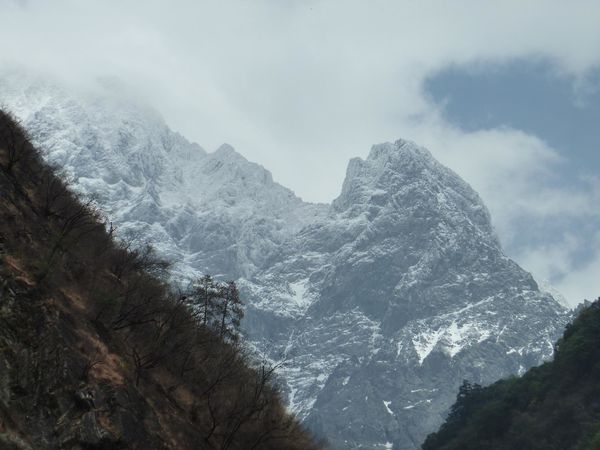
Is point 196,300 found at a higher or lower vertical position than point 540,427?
lower

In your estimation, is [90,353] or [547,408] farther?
[547,408]

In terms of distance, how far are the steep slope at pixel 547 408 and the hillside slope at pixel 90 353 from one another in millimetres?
56425

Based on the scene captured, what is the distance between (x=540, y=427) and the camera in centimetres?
8650

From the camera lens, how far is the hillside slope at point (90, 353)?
21.2 m

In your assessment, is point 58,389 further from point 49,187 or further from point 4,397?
point 49,187

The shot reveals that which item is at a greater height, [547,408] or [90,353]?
[547,408]

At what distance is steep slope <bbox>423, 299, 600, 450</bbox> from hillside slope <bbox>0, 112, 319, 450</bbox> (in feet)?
185

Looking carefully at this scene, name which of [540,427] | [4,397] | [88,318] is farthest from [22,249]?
[540,427]

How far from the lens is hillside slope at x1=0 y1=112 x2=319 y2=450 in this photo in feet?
69.6

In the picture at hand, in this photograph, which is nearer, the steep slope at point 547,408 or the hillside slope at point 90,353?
the hillside slope at point 90,353

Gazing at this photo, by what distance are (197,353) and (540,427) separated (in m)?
61.9

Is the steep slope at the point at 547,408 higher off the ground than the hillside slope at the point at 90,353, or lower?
higher

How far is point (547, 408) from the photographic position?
3551 inches

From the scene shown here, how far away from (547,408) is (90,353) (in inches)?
3018
